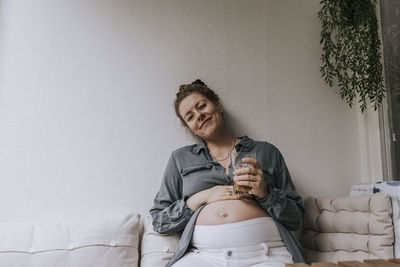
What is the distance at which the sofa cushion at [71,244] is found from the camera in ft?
5.49

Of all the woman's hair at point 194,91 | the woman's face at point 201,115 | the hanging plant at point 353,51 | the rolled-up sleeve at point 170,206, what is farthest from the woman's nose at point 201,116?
the hanging plant at point 353,51

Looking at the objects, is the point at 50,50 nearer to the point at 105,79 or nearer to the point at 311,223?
the point at 105,79

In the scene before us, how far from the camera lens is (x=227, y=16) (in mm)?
2383

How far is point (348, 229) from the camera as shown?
1.86 metres

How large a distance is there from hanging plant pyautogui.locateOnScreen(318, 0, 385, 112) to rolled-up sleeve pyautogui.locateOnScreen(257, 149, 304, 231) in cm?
79

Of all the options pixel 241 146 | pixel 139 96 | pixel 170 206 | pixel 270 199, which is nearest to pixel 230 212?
pixel 270 199

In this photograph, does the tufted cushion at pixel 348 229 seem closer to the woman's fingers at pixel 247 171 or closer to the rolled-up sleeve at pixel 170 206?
the woman's fingers at pixel 247 171

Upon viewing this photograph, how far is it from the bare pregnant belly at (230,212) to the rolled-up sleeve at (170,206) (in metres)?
0.10

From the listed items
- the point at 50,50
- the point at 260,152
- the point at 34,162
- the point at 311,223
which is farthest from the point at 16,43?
the point at 311,223

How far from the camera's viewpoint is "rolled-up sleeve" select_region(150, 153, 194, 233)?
1.82m

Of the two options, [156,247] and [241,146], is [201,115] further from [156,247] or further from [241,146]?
[156,247]

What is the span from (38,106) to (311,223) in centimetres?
165

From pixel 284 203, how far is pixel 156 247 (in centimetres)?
66

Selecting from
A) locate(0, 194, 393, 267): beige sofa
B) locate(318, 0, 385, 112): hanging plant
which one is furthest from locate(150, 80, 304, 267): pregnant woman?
locate(318, 0, 385, 112): hanging plant
